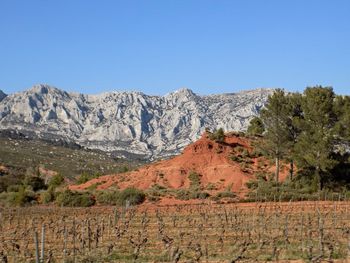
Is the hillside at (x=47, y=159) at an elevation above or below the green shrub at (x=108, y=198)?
above

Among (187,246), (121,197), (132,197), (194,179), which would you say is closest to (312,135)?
→ (194,179)

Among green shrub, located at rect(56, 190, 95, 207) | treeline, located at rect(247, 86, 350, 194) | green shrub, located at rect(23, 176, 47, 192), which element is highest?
treeline, located at rect(247, 86, 350, 194)

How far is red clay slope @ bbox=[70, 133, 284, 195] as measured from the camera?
6712 cm

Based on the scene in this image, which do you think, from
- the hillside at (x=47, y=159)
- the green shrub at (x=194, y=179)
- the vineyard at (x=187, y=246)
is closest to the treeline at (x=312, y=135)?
the green shrub at (x=194, y=179)

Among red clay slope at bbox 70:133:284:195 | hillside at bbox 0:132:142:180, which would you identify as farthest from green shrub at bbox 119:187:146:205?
hillside at bbox 0:132:142:180

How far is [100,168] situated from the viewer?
495 ft

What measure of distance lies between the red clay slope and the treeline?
576 cm

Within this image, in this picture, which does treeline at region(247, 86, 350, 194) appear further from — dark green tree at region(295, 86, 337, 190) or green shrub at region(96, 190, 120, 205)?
green shrub at region(96, 190, 120, 205)

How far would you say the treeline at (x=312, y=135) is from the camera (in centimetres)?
5678

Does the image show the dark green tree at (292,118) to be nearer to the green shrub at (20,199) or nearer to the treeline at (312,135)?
the treeline at (312,135)

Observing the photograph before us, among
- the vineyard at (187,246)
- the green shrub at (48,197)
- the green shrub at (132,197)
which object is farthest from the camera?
the green shrub at (48,197)

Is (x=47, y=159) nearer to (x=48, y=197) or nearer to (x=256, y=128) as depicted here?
(x=48, y=197)

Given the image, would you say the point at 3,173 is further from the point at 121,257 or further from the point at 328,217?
the point at 121,257

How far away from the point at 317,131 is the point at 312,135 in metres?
1.01
